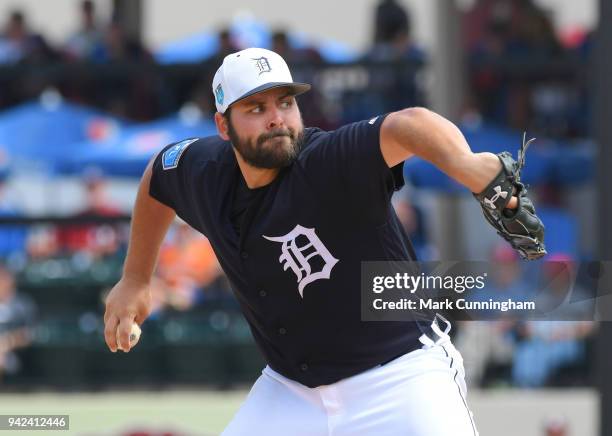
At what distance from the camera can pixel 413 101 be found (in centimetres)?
1183

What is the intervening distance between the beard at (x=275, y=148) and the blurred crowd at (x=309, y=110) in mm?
5419

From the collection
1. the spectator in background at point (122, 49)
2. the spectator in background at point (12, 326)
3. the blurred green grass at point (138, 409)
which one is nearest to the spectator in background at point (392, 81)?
the spectator in background at point (122, 49)

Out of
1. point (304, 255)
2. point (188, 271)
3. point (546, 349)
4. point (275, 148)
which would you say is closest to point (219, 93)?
point (275, 148)

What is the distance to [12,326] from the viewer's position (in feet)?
34.4

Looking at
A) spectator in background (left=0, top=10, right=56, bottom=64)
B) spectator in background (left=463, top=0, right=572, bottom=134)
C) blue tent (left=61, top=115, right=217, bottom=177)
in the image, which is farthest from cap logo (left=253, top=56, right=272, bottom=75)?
spectator in background (left=0, top=10, right=56, bottom=64)

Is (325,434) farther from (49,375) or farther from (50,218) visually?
(50,218)

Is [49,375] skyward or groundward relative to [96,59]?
groundward

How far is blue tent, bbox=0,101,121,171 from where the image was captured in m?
12.2

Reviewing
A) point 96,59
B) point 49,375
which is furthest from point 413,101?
point 49,375

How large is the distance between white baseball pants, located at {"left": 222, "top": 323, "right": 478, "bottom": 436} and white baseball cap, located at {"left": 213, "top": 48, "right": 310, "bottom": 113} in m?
1.05

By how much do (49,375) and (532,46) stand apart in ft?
16.8

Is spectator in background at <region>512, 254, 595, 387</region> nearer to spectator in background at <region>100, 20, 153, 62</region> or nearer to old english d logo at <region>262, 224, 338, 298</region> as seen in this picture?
spectator in background at <region>100, 20, 153, 62</region>

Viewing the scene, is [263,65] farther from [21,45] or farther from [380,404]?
[21,45]

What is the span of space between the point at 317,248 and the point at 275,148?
14.9 inches
